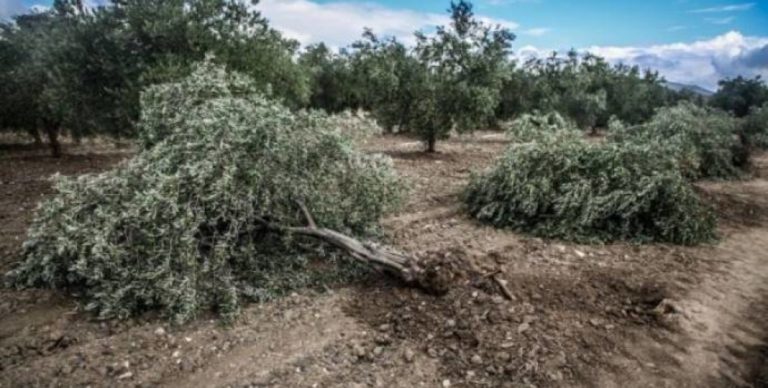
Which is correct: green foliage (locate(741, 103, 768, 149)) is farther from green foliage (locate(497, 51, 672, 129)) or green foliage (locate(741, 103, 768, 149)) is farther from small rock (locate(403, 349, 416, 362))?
small rock (locate(403, 349, 416, 362))

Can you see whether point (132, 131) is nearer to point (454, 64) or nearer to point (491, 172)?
point (491, 172)

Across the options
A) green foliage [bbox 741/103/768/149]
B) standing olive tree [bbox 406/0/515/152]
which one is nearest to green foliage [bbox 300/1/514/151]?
standing olive tree [bbox 406/0/515/152]

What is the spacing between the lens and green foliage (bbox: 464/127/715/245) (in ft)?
22.6

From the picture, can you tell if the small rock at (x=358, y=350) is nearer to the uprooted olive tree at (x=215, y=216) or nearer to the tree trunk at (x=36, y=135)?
the uprooted olive tree at (x=215, y=216)

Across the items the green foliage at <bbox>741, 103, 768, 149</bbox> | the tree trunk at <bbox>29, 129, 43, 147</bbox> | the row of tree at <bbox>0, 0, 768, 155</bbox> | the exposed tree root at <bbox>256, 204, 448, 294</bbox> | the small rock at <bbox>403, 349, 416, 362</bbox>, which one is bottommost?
the small rock at <bbox>403, 349, 416, 362</bbox>

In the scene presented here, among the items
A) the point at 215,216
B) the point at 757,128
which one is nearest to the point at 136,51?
the point at 215,216

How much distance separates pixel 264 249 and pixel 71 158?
11952mm

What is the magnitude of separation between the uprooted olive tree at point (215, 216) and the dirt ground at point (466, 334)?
0.32 meters

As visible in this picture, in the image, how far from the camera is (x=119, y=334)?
4.44 metres

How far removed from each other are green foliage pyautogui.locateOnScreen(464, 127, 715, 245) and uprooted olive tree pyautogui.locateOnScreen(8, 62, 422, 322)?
212 centimetres

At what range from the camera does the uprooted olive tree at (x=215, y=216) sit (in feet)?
15.7

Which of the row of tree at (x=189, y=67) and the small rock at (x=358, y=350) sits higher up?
the row of tree at (x=189, y=67)

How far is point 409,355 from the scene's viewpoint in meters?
4.13

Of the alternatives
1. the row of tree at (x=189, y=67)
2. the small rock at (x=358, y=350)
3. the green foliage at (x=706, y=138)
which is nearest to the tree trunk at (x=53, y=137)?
the row of tree at (x=189, y=67)
